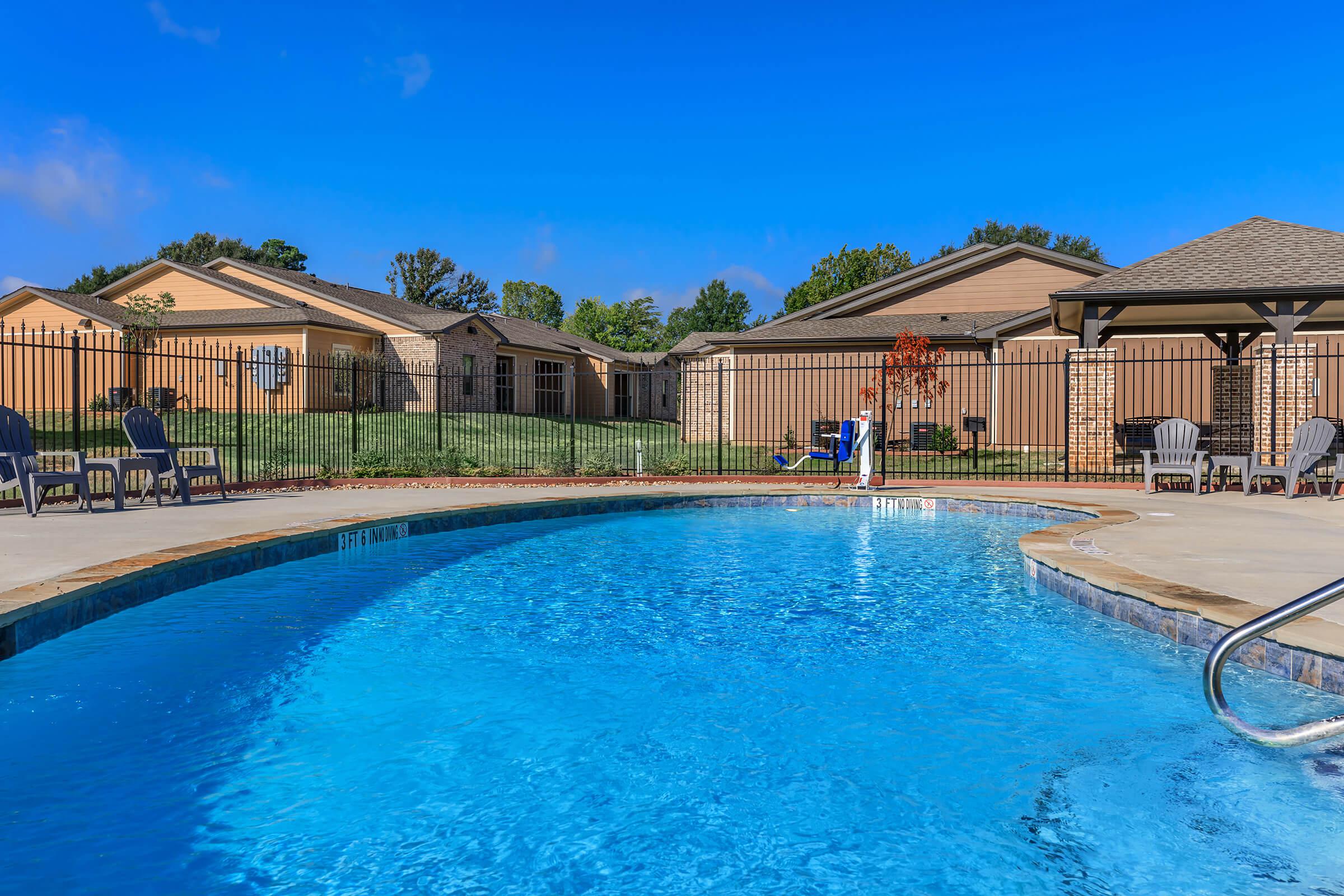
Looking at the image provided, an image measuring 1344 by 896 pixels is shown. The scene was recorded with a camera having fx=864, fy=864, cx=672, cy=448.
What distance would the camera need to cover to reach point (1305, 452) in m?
10.6

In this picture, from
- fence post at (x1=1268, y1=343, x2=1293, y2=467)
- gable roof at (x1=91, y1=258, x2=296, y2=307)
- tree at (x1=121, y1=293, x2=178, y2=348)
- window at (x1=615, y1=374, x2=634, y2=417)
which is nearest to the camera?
fence post at (x1=1268, y1=343, x2=1293, y2=467)

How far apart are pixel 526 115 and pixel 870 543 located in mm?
24317

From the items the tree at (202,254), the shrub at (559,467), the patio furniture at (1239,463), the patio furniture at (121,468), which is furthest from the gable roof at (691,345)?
the tree at (202,254)

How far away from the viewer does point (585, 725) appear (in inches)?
154

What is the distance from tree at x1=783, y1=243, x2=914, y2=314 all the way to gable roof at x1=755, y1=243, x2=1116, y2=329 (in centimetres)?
2424

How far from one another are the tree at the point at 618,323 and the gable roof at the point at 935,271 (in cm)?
3552

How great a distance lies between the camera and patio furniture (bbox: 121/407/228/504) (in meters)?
9.65

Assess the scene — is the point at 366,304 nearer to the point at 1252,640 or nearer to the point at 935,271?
the point at 935,271

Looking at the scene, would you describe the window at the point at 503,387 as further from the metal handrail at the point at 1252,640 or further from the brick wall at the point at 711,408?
the metal handrail at the point at 1252,640

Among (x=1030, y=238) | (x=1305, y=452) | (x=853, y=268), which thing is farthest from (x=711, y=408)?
(x=1030, y=238)

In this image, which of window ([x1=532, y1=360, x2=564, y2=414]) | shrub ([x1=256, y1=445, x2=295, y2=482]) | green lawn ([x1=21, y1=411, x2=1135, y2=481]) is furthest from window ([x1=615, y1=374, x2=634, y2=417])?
shrub ([x1=256, y1=445, x2=295, y2=482])

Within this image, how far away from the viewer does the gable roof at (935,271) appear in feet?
75.5

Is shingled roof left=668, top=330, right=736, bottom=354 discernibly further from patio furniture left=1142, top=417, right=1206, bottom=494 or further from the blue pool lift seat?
patio furniture left=1142, top=417, right=1206, bottom=494

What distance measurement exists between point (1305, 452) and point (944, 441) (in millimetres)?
10068
